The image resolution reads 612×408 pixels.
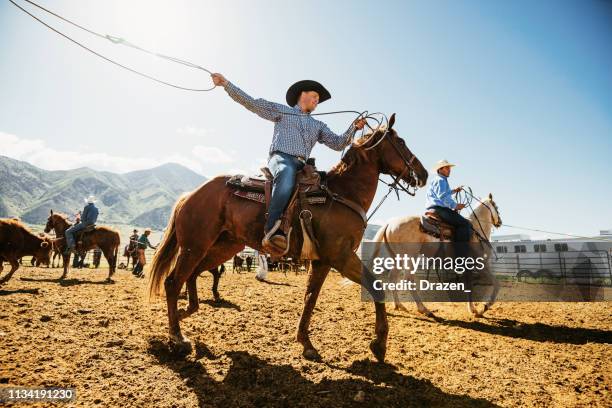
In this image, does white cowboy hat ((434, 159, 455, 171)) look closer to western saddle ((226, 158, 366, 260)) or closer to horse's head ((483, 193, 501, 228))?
horse's head ((483, 193, 501, 228))

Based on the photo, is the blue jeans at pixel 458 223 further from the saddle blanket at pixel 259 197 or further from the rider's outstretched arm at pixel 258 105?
the rider's outstretched arm at pixel 258 105

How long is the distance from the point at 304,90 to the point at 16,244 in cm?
1156

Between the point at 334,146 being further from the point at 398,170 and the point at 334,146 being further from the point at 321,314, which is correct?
the point at 321,314

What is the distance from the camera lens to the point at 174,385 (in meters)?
2.95

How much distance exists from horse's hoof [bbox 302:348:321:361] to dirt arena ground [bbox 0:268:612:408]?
0.42 feet

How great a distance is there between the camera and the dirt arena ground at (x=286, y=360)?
283cm

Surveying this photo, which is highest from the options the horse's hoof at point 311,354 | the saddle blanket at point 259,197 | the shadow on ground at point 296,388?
the saddle blanket at point 259,197

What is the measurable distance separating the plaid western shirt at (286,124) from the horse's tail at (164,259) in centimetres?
171

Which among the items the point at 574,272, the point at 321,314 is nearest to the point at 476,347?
the point at 321,314

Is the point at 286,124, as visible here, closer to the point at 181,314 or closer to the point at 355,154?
the point at 355,154

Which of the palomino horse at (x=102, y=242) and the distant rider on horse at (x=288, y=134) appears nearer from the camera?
the distant rider on horse at (x=288, y=134)

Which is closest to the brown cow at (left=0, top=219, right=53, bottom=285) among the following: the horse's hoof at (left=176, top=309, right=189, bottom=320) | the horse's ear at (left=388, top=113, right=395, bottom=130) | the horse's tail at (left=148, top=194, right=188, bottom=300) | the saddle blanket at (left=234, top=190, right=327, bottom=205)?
the horse's tail at (left=148, top=194, right=188, bottom=300)

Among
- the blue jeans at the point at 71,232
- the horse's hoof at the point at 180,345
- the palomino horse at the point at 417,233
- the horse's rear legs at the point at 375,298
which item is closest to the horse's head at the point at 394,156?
the horse's rear legs at the point at 375,298

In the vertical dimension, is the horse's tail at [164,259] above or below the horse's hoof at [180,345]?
above
